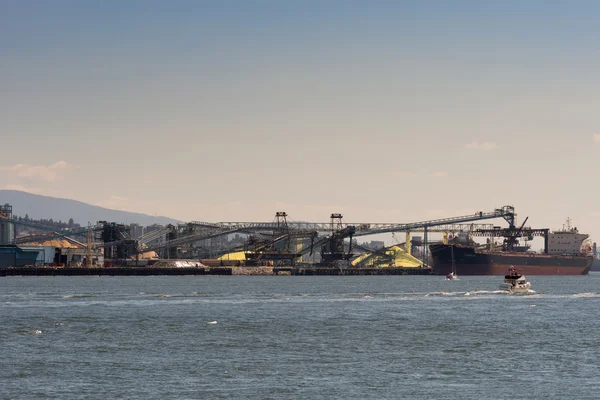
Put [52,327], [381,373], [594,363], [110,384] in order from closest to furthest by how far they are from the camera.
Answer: [110,384]
[381,373]
[594,363]
[52,327]

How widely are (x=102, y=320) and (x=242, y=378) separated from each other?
115ft

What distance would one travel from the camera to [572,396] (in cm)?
4184

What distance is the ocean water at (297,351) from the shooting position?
144ft

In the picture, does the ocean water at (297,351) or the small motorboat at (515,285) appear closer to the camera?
the ocean water at (297,351)

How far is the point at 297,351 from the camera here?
191 feet

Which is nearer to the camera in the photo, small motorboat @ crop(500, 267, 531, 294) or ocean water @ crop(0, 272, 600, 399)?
ocean water @ crop(0, 272, 600, 399)

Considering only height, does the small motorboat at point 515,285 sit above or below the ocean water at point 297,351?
above

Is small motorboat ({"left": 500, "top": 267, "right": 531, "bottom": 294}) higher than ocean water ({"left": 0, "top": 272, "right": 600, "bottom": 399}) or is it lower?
higher

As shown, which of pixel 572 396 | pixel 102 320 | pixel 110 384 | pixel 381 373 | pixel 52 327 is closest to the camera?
pixel 572 396

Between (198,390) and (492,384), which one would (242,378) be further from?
(492,384)

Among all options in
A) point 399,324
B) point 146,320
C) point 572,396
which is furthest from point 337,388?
point 146,320

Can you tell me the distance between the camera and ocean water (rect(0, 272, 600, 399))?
4403 cm

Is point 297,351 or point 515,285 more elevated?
point 515,285

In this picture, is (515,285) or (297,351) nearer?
(297,351)
